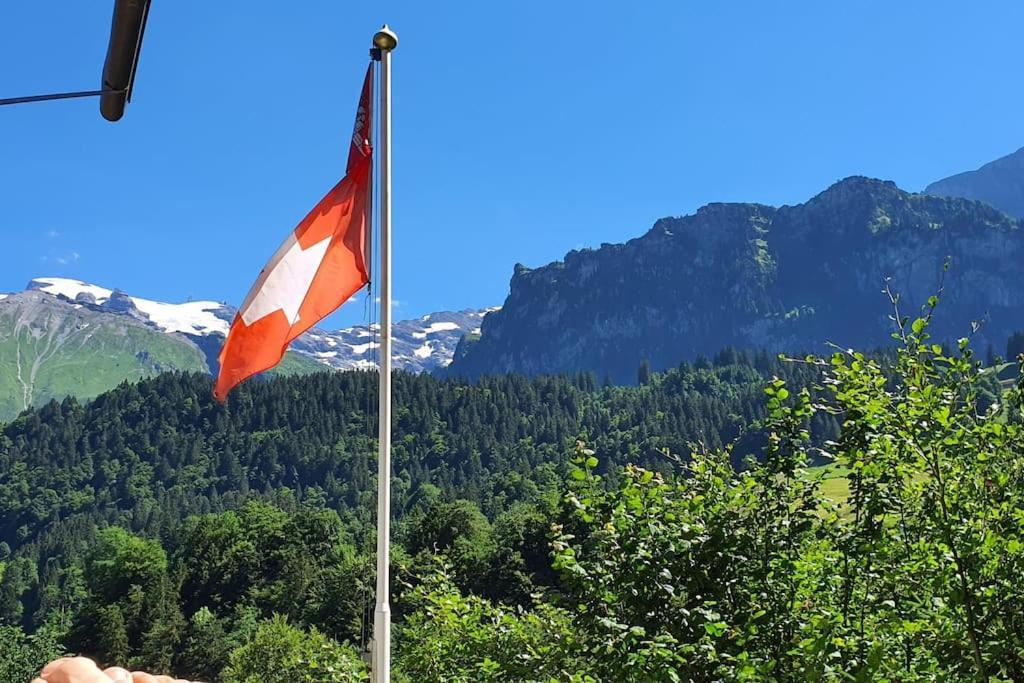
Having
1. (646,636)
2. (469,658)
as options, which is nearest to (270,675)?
(469,658)

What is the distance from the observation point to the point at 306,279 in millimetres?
9734

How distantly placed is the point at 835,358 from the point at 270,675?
7623 centimetres

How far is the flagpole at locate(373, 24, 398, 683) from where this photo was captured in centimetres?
870

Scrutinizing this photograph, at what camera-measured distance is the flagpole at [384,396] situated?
870 cm

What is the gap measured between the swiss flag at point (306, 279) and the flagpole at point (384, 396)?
0.35 m

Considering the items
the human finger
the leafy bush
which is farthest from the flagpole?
the leafy bush

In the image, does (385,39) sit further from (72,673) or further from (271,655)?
(271,655)

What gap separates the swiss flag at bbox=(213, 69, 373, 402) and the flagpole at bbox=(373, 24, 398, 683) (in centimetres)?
35

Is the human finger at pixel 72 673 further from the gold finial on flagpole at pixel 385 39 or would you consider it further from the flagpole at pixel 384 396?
the gold finial on flagpole at pixel 385 39

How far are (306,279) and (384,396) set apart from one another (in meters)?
1.37

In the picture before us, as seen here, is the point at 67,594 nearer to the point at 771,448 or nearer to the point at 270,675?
the point at 270,675

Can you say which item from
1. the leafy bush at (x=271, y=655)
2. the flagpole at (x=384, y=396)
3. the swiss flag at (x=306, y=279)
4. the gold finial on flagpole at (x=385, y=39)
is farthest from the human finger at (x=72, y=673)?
the leafy bush at (x=271, y=655)

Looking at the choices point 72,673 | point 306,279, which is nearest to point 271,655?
point 306,279

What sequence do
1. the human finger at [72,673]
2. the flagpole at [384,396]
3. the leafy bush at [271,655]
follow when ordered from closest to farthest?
the human finger at [72,673] → the flagpole at [384,396] → the leafy bush at [271,655]
